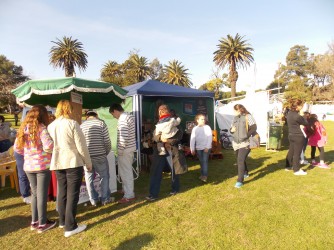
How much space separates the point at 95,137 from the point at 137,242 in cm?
180

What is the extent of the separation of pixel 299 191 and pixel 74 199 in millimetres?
4250

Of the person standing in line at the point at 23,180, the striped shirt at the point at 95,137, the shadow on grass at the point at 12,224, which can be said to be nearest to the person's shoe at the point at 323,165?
the striped shirt at the point at 95,137

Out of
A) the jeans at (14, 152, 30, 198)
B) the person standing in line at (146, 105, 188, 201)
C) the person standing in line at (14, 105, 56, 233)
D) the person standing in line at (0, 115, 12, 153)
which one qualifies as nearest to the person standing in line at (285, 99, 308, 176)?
the person standing in line at (146, 105, 188, 201)

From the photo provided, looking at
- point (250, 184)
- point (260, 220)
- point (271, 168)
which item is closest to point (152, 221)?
point (260, 220)

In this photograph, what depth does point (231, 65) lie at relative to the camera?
3678 cm

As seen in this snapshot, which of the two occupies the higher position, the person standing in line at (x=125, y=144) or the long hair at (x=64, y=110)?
the long hair at (x=64, y=110)

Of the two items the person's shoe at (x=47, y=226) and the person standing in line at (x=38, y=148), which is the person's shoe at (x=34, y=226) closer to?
the person's shoe at (x=47, y=226)

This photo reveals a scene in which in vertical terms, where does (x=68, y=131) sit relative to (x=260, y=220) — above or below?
above

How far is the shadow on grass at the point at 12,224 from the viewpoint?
3592 millimetres

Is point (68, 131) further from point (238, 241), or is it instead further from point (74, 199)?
point (238, 241)

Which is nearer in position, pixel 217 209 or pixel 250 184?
pixel 217 209

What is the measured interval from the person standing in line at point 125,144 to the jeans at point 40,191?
4.50 ft

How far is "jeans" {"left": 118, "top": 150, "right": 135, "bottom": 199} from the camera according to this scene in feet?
14.9

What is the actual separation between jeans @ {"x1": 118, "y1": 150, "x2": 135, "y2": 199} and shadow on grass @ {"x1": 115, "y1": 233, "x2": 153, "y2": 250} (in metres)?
1.35
